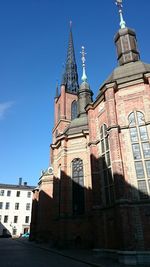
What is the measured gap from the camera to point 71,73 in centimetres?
5481

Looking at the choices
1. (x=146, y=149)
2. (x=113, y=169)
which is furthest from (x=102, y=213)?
(x=146, y=149)

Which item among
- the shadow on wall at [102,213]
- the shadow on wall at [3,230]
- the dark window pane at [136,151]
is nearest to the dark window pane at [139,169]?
the dark window pane at [136,151]

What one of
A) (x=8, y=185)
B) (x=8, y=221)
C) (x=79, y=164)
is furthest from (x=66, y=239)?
(x=8, y=185)

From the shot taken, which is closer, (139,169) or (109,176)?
(139,169)

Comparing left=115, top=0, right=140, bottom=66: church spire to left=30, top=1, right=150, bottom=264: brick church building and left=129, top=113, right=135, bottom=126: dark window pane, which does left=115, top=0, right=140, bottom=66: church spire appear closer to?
left=30, top=1, right=150, bottom=264: brick church building

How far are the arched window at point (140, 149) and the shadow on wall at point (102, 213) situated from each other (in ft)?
1.73

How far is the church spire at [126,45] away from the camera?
2172 cm

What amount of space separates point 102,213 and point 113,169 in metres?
3.34

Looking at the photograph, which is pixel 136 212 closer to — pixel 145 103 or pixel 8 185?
pixel 145 103

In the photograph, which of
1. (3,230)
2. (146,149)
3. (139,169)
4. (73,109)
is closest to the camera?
(139,169)

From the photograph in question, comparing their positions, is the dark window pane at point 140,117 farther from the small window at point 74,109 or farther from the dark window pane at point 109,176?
the small window at point 74,109

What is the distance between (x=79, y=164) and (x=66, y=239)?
6722mm

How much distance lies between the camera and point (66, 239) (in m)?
20.1

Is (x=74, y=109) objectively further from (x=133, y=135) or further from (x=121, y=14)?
(x=133, y=135)
